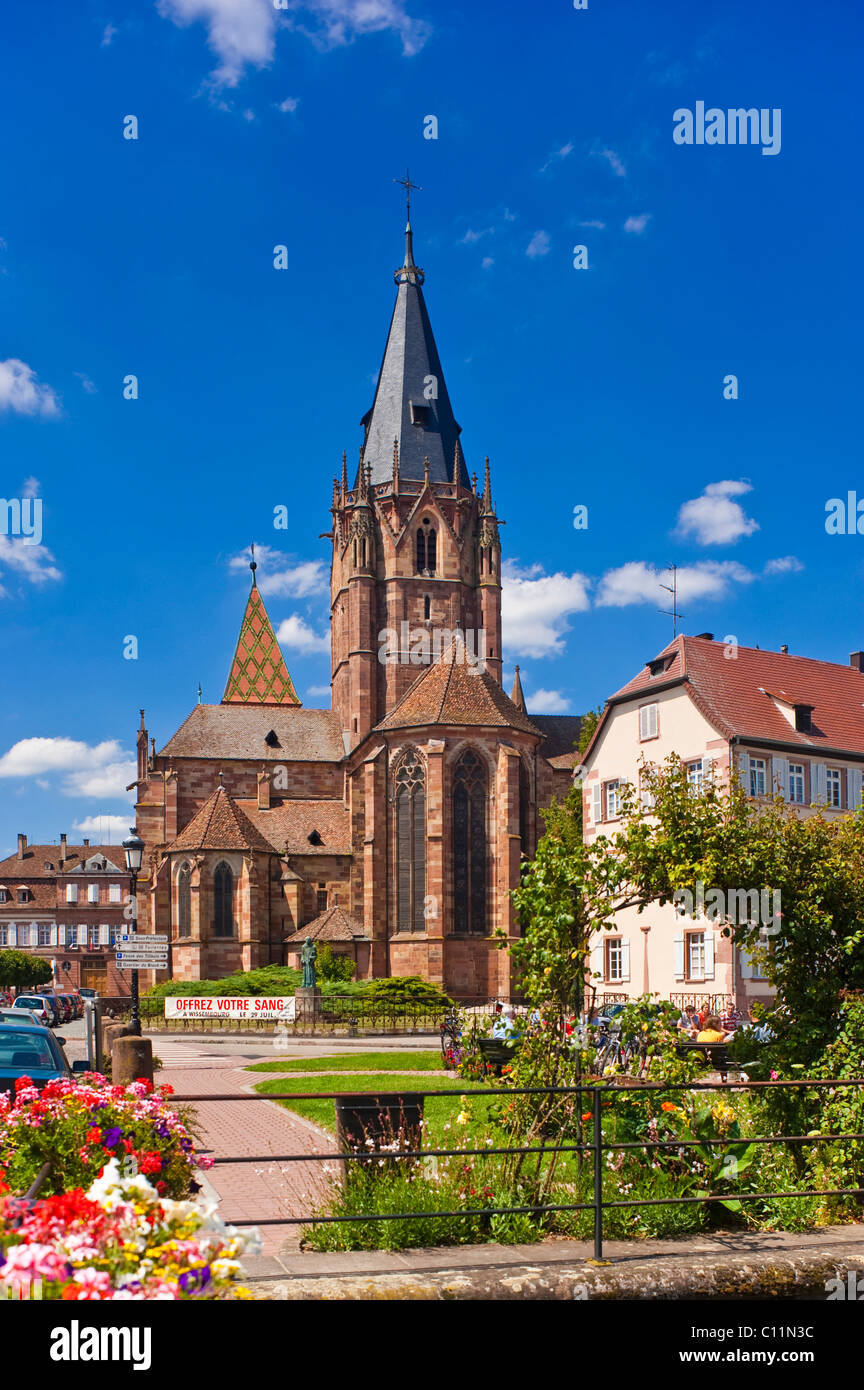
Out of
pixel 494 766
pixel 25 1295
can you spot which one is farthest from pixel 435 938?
pixel 25 1295

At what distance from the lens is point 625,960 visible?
39719mm

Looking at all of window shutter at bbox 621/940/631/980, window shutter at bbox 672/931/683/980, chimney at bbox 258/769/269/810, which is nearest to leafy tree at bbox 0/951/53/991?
chimney at bbox 258/769/269/810

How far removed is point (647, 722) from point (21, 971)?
56910mm

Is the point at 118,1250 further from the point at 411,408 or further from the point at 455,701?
the point at 411,408

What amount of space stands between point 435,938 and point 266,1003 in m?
13.9

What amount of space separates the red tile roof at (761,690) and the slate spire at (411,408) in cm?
3060

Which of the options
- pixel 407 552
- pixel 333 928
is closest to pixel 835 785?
pixel 333 928

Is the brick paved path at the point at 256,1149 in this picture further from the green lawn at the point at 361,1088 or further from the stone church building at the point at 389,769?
the stone church building at the point at 389,769

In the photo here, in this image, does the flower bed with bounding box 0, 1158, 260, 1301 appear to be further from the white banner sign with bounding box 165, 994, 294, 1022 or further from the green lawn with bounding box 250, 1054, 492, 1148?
the white banner sign with bounding box 165, 994, 294, 1022

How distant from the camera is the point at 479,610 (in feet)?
224

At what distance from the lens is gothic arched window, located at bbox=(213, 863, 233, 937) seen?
58719 mm

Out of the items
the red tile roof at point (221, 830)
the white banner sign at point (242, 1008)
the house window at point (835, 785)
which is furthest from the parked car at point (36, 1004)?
the house window at point (835, 785)

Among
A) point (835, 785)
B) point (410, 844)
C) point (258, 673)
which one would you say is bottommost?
point (410, 844)
